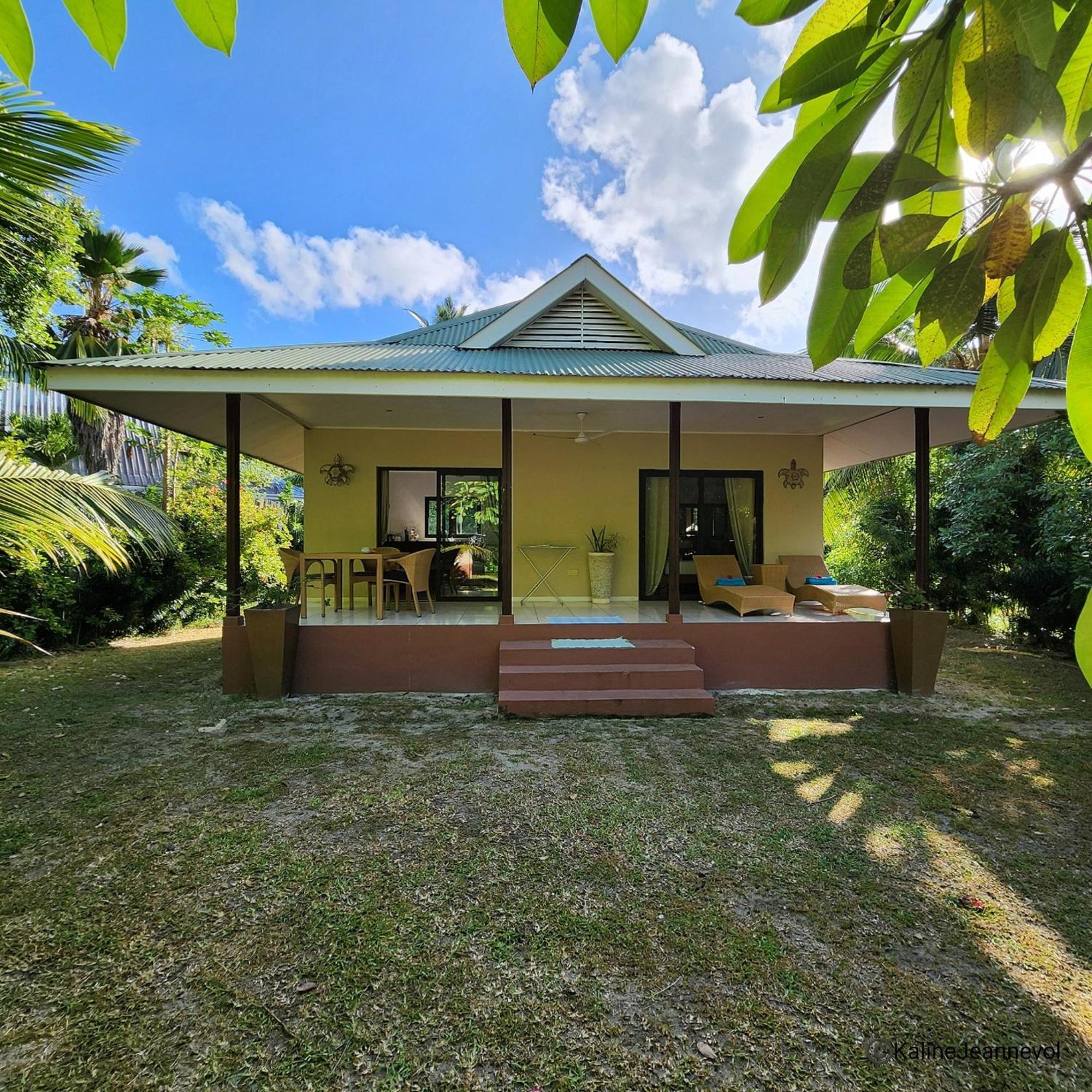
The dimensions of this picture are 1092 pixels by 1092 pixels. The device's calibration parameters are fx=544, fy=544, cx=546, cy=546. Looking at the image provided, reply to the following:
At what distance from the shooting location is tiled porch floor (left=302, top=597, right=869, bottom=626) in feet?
22.5

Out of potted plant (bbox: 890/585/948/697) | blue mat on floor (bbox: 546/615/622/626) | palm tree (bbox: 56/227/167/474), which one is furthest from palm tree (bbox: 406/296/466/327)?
potted plant (bbox: 890/585/948/697)

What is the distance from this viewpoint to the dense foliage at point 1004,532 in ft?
27.5

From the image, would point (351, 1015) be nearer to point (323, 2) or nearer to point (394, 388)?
point (323, 2)

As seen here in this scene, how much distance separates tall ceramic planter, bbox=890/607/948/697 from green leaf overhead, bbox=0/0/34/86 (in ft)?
25.3

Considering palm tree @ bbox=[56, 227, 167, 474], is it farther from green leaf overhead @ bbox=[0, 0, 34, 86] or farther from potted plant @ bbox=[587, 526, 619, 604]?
green leaf overhead @ bbox=[0, 0, 34, 86]

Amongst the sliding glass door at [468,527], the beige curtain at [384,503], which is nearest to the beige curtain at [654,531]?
the sliding glass door at [468,527]

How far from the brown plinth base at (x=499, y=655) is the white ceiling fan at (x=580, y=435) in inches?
125

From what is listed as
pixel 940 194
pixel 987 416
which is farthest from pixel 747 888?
pixel 940 194

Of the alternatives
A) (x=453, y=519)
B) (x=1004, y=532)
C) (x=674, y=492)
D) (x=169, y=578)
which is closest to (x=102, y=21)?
(x=674, y=492)

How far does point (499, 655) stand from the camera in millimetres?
6391

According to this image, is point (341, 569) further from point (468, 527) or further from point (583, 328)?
point (583, 328)

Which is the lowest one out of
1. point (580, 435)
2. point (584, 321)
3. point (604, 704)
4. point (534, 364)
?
point (604, 704)

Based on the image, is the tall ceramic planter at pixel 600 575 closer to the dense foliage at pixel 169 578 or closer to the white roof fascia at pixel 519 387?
the white roof fascia at pixel 519 387

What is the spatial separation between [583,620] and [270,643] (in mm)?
3672
